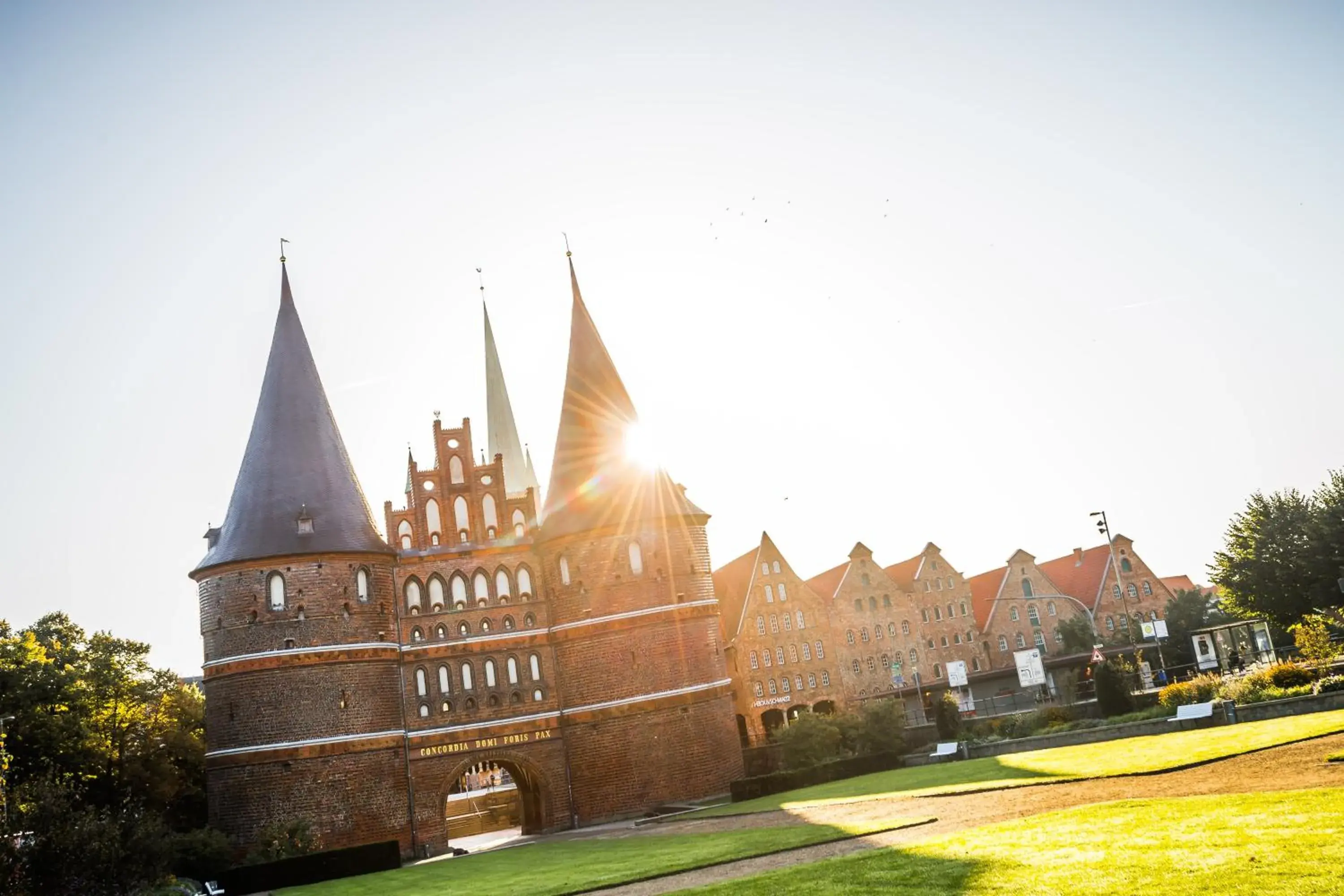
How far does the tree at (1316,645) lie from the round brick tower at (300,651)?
96.8ft

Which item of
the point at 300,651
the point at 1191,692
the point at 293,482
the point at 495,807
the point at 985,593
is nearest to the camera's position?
the point at 1191,692

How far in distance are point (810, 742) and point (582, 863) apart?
19.7 meters

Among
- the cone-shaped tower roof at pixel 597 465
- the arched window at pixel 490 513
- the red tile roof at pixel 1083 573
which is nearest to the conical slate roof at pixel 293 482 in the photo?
the arched window at pixel 490 513

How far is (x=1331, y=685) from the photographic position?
25750 mm

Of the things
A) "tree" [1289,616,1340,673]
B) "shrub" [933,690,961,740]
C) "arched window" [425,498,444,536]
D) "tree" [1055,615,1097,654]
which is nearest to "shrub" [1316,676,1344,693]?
"tree" [1289,616,1340,673]

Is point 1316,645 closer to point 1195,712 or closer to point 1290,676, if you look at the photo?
point 1290,676

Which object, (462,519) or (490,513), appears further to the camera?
(490,513)

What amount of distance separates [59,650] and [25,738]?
8.28 meters

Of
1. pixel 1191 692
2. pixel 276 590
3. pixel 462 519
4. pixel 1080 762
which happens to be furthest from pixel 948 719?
pixel 276 590

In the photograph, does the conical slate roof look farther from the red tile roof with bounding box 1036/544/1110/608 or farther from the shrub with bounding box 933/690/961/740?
the red tile roof with bounding box 1036/544/1110/608

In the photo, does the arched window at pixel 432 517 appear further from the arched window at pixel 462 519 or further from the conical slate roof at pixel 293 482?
the conical slate roof at pixel 293 482

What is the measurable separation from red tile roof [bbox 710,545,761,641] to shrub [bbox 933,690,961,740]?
1866 centimetres

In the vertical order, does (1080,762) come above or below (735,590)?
below

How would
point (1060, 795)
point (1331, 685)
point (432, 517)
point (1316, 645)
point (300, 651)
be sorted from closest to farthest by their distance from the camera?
point (1060, 795) → point (1331, 685) → point (1316, 645) → point (300, 651) → point (432, 517)
